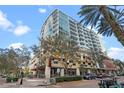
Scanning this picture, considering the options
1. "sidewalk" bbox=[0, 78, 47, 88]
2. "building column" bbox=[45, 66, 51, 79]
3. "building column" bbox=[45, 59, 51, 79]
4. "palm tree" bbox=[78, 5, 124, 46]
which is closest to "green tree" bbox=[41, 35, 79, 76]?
"building column" bbox=[45, 59, 51, 79]

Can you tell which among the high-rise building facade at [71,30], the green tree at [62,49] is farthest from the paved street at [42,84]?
the high-rise building facade at [71,30]

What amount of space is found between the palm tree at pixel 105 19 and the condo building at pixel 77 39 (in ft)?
1.08

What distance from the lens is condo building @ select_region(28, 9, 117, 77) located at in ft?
41.9

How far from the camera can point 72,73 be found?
1312cm

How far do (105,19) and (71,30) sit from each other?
4.28 ft

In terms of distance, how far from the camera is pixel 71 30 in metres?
13.0

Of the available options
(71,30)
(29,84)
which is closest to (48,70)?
(29,84)

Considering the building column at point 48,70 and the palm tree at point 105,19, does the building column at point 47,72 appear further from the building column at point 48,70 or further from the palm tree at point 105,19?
the palm tree at point 105,19

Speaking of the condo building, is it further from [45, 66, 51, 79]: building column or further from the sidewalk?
the sidewalk

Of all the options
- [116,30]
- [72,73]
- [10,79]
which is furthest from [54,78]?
[116,30]

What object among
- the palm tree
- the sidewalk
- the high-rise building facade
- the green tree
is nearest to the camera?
the sidewalk

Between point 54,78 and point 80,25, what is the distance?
2133 millimetres

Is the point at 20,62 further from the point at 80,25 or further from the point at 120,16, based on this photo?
the point at 120,16

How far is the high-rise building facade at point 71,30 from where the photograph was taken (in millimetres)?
12625
